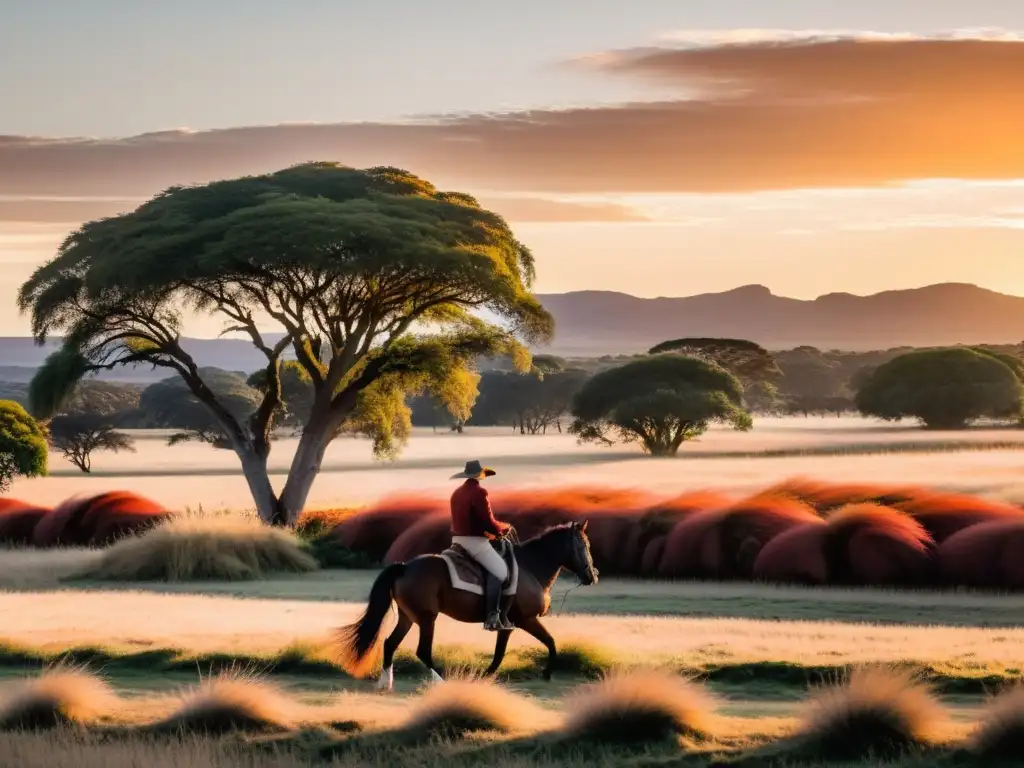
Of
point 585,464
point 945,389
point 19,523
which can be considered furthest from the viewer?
point 945,389

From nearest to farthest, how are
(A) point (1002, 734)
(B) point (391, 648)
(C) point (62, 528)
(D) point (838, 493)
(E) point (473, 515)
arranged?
(A) point (1002, 734) < (E) point (473, 515) < (B) point (391, 648) < (D) point (838, 493) < (C) point (62, 528)

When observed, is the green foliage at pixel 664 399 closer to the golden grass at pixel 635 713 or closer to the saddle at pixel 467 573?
the saddle at pixel 467 573

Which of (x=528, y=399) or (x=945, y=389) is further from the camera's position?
(x=528, y=399)

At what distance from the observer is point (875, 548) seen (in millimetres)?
33500

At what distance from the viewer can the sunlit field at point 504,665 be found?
14539 millimetres

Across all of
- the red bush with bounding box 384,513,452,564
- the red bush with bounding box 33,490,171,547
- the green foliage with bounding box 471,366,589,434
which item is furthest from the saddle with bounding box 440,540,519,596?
the green foliage with bounding box 471,366,589,434

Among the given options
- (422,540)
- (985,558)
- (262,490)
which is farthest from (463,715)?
(262,490)

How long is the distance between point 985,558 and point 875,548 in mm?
2132

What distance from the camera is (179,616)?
1057 inches

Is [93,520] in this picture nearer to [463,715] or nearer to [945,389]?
[463,715]

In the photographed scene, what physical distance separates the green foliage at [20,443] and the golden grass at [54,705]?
4636cm

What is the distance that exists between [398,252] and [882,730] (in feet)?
97.4

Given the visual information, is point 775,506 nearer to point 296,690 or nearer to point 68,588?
point 68,588

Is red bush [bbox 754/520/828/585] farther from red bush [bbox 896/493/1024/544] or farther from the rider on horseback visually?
the rider on horseback
